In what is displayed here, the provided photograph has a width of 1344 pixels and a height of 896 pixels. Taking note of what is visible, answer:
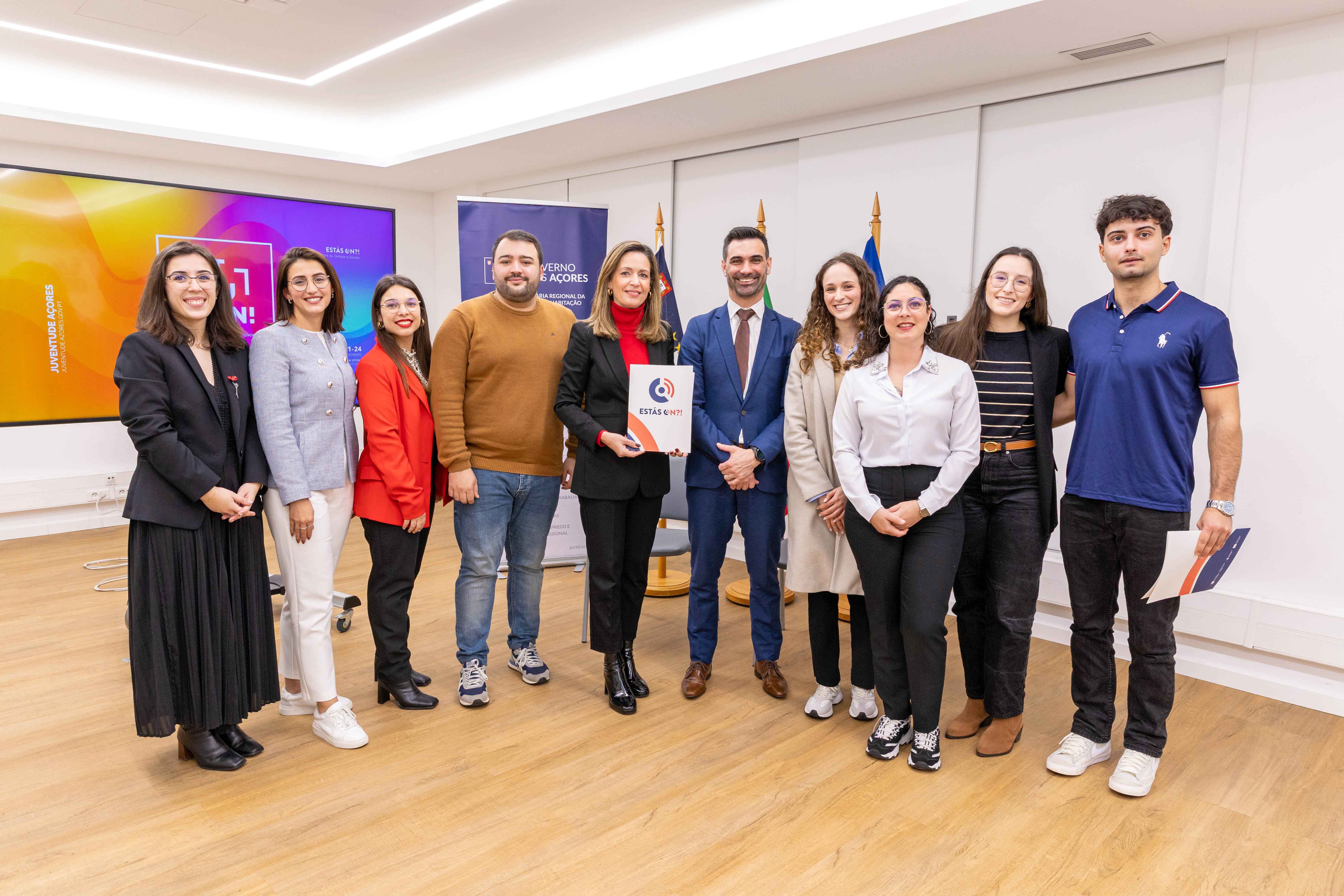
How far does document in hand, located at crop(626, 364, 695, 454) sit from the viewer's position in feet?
9.71

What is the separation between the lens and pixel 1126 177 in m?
3.89

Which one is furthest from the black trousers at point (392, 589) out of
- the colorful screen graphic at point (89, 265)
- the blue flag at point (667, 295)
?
the colorful screen graphic at point (89, 265)

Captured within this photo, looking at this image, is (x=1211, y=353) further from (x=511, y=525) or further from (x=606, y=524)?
(x=511, y=525)

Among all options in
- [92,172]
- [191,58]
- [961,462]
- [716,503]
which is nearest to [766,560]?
[716,503]

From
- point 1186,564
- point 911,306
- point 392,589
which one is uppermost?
point 911,306

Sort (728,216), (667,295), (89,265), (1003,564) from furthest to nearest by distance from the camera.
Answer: (89,265)
(728,216)
(667,295)
(1003,564)

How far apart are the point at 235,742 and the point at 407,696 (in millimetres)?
588

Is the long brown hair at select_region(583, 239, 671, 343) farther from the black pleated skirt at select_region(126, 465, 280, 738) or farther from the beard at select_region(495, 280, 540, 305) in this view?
the black pleated skirt at select_region(126, 465, 280, 738)

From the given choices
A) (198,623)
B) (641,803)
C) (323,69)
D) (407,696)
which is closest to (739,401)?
(641,803)

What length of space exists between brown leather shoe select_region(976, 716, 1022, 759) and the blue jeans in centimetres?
172

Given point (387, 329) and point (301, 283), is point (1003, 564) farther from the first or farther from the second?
point (301, 283)

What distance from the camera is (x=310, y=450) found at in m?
2.70

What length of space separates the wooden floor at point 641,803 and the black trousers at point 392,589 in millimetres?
204

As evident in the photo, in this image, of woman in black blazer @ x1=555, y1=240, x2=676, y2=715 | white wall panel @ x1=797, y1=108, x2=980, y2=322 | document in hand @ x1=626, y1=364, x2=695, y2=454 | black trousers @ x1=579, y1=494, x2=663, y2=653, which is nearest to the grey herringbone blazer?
woman in black blazer @ x1=555, y1=240, x2=676, y2=715
